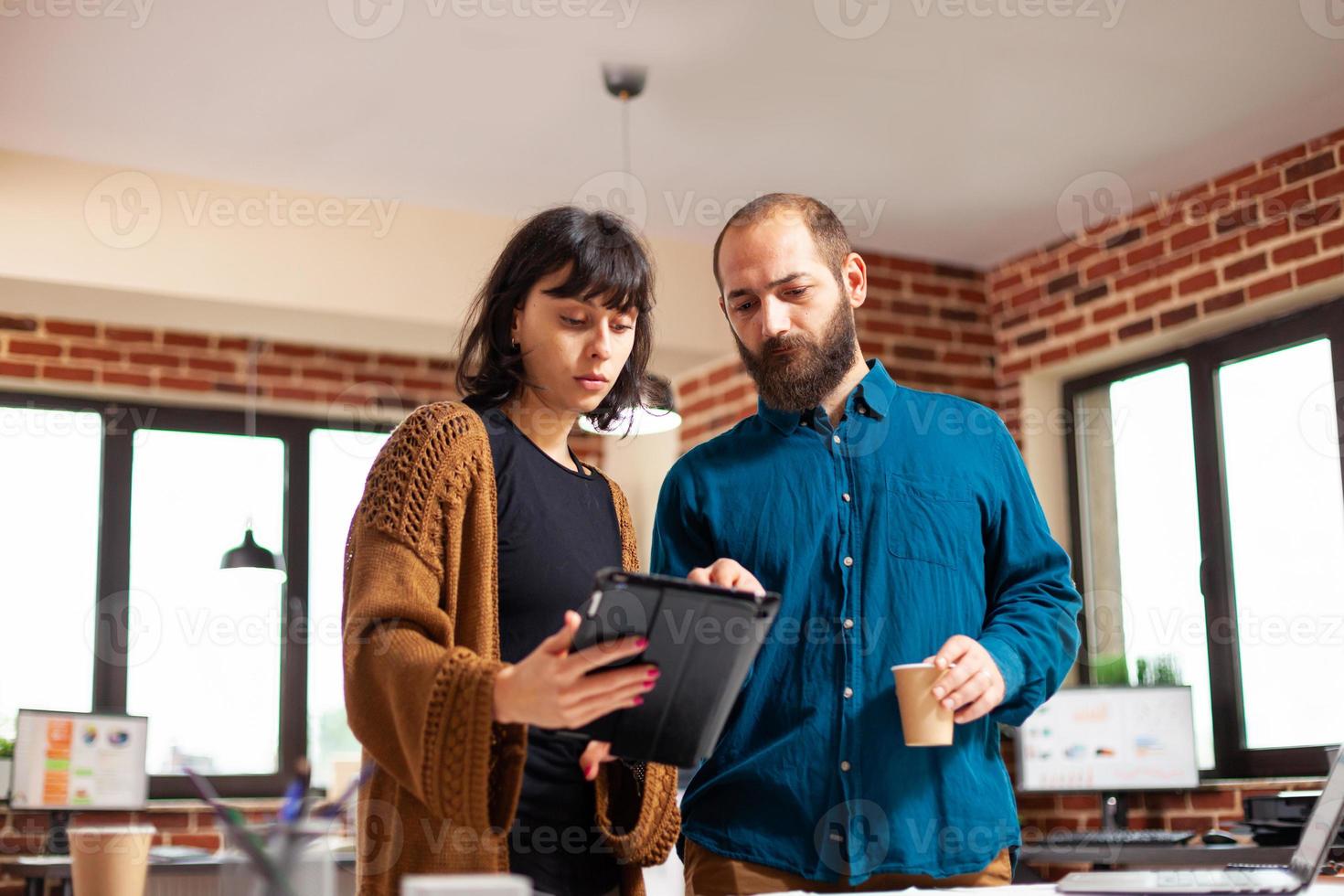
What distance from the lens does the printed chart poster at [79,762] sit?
4.75m

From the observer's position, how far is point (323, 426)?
19.3ft

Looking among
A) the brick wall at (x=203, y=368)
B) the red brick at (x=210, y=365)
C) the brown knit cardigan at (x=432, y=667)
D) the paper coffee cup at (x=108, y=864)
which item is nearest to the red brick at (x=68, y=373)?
the brick wall at (x=203, y=368)

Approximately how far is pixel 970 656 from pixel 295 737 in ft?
14.9

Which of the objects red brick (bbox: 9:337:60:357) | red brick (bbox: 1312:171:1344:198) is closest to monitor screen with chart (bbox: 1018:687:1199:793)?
red brick (bbox: 1312:171:1344:198)

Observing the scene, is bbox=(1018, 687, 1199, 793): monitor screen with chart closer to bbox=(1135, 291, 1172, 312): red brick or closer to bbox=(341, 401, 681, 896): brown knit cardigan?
bbox=(1135, 291, 1172, 312): red brick

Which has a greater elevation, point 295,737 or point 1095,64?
point 1095,64

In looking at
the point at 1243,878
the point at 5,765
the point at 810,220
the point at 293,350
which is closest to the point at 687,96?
the point at 810,220

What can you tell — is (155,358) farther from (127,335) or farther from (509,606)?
(509,606)

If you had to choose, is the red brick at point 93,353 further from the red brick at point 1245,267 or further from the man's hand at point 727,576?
the man's hand at point 727,576

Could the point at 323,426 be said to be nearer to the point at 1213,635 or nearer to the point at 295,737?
the point at 295,737

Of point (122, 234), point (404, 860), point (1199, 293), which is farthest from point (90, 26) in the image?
point (1199, 293)

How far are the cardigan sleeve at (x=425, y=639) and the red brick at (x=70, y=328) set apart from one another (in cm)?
437

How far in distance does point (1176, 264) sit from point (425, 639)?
3.98m

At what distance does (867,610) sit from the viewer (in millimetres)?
1719
